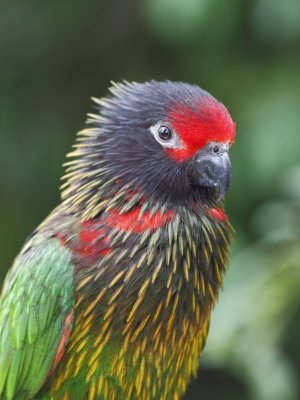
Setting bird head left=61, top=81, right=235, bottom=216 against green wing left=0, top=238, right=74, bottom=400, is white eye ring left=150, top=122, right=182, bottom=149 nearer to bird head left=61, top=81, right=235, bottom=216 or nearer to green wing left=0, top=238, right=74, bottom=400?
bird head left=61, top=81, right=235, bottom=216

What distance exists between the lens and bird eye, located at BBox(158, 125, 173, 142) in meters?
2.77

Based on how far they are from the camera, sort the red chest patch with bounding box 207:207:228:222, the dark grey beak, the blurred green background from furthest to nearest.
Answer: the blurred green background → the red chest patch with bounding box 207:207:228:222 → the dark grey beak

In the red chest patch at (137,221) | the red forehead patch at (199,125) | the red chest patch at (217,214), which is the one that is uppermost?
the red forehead patch at (199,125)

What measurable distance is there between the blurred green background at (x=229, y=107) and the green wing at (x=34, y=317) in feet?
3.25

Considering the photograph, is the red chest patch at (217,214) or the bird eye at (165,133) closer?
the bird eye at (165,133)

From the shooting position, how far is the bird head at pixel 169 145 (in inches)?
108

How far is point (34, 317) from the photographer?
9.34 feet

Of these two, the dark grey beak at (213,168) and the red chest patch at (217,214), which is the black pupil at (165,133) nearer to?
the dark grey beak at (213,168)

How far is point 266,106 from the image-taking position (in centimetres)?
452

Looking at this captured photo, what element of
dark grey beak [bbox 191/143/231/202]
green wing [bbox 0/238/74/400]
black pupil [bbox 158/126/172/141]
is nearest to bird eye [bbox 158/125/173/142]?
black pupil [bbox 158/126/172/141]

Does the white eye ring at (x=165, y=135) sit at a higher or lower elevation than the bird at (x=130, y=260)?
higher

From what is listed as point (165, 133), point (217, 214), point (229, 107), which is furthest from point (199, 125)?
point (229, 107)

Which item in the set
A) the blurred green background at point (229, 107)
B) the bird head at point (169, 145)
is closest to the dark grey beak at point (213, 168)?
the bird head at point (169, 145)

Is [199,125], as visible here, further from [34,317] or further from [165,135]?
Answer: [34,317]
